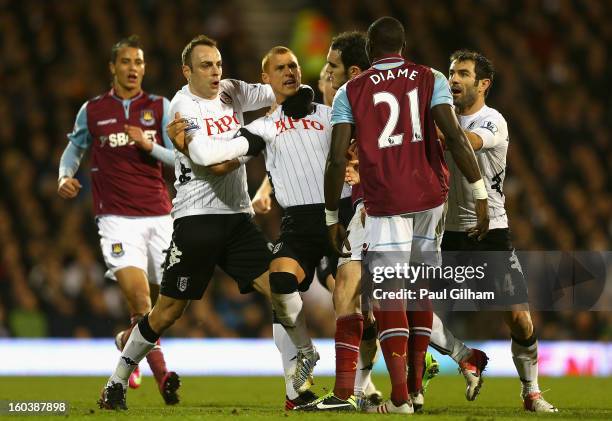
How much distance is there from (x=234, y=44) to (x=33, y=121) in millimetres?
3615

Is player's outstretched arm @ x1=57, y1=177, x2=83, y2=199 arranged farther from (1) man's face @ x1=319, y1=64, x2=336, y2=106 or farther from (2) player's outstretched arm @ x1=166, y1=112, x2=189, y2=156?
(1) man's face @ x1=319, y1=64, x2=336, y2=106

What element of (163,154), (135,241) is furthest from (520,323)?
(135,241)

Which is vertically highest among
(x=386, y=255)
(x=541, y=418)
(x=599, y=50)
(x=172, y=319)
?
(x=599, y=50)

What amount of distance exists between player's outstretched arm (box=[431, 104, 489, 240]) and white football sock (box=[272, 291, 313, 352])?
1.34m

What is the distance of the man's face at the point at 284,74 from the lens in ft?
25.1

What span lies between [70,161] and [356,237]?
2.97 m

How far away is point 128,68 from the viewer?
944cm

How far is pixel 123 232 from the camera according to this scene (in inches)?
364

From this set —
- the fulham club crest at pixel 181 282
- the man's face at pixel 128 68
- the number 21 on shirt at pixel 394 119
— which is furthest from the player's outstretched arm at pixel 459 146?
the man's face at pixel 128 68

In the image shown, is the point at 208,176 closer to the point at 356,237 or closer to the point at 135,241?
the point at 356,237

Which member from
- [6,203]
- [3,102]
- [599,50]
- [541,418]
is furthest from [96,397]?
[599,50]

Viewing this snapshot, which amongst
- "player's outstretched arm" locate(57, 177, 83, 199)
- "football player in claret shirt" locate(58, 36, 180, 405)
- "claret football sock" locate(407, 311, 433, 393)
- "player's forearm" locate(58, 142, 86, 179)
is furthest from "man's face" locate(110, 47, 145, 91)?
"claret football sock" locate(407, 311, 433, 393)

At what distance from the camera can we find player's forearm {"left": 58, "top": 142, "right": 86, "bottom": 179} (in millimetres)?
9277

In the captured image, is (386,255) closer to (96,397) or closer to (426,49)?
(96,397)
